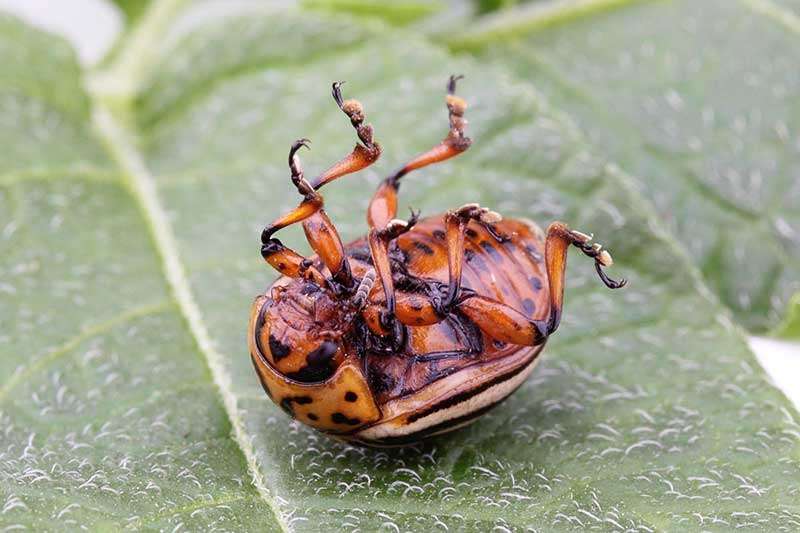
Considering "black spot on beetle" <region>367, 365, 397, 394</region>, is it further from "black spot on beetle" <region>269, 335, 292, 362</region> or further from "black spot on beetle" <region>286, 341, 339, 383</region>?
"black spot on beetle" <region>269, 335, 292, 362</region>

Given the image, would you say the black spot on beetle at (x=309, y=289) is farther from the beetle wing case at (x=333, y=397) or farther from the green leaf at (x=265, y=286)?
the green leaf at (x=265, y=286)

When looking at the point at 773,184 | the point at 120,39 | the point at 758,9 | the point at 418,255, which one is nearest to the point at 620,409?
the point at 418,255

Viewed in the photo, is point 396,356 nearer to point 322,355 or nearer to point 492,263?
point 322,355

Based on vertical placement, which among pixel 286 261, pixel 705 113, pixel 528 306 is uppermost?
pixel 286 261

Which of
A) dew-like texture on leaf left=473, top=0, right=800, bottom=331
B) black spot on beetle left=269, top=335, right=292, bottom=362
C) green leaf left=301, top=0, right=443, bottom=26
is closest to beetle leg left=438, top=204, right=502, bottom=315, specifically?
black spot on beetle left=269, top=335, right=292, bottom=362

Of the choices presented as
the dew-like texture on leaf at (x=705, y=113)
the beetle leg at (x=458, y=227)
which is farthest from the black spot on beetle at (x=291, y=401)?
the dew-like texture on leaf at (x=705, y=113)

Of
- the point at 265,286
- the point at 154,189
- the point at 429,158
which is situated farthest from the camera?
the point at 154,189

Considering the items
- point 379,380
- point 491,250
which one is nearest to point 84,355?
point 379,380
